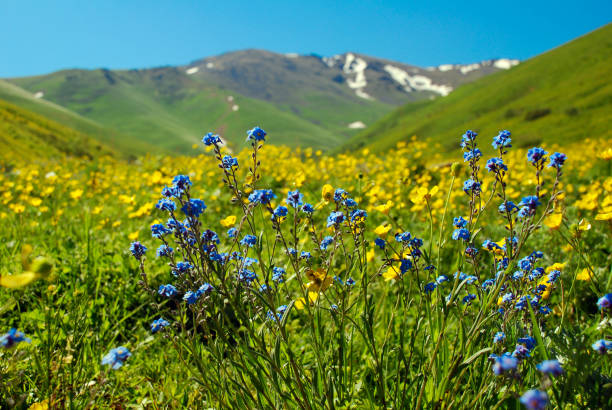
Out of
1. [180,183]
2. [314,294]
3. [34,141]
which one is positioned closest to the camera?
[180,183]

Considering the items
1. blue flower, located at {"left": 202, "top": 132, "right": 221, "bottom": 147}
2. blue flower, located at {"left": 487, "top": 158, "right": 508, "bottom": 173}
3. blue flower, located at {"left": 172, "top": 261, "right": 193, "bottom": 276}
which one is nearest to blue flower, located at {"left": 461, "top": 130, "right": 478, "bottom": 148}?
blue flower, located at {"left": 487, "top": 158, "right": 508, "bottom": 173}

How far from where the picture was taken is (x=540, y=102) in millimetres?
88312

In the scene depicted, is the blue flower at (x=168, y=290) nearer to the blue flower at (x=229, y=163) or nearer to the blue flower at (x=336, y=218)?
the blue flower at (x=229, y=163)

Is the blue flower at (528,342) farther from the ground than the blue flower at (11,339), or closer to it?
closer to it

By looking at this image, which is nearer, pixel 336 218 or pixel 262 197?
pixel 262 197

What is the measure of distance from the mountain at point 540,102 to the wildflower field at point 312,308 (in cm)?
5083

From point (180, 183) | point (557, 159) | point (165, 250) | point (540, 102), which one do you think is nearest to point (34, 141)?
point (165, 250)

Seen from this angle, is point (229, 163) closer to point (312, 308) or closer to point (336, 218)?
point (336, 218)

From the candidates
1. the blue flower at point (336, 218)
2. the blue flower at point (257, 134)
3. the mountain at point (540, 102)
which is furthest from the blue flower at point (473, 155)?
the mountain at point (540, 102)

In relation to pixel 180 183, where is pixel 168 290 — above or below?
below

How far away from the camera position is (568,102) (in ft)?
259

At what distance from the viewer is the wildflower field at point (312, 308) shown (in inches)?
62.6

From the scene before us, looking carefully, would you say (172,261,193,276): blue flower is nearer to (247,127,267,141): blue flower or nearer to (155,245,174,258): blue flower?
(155,245,174,258): blue flower

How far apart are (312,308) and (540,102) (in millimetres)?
104168
